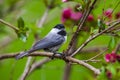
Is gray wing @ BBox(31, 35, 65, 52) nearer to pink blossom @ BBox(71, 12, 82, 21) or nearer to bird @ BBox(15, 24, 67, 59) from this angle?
bird @ BBox(15, 24, 67, 59)

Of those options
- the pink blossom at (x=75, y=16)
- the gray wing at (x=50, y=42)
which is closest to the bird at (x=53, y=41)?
the gray wing at (x=50, y=42)

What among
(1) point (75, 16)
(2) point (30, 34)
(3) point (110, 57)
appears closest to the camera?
(3) point (110, 57)

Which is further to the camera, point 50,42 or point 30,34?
point 30,34

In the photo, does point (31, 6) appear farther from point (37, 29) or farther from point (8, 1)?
point (37, 29)

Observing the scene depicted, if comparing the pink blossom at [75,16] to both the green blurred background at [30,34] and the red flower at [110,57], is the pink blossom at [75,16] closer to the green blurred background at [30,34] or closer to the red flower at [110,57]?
the green blurred background at [30,34]

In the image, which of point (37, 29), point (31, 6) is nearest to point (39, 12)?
point (31, 6)

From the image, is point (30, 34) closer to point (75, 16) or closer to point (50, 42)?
point (75, 16)

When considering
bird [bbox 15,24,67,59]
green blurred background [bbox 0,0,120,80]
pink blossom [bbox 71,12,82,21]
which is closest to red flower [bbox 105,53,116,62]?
bird [bbox 15,24,67,59]

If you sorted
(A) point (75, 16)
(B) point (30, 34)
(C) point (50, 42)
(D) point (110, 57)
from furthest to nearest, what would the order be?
1. (B) point (30, 34)
2. (A) point (75, 16)
3. (C) point (50, 42)
4. (D) point (110, 57)

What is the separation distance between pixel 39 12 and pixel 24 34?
1873 mm

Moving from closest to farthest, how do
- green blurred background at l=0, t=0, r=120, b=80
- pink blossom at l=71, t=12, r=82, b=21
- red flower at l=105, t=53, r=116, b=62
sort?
red flower at l=105, t=53, r=116, b=62 → pink blossom at l=71, t=12, r=82, b=21 → green blurred background at l=0, t=0, r=120, b=80

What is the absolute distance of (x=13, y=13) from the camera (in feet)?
11.4

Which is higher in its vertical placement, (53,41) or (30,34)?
(53,41)

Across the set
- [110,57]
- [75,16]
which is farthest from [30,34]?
[110,57]
